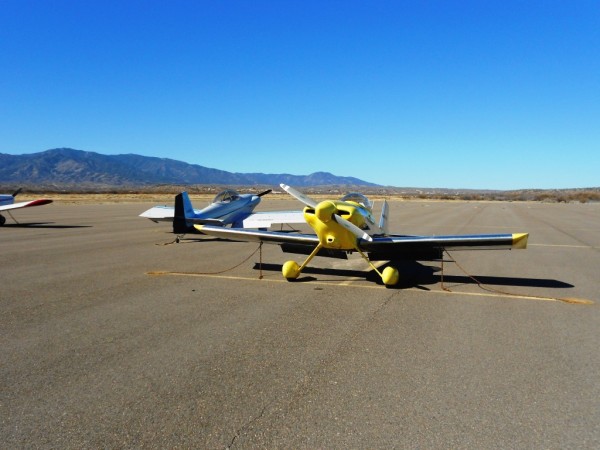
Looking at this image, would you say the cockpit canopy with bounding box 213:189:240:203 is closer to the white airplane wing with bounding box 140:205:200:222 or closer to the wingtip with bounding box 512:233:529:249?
the white airplane wing with bounding box 140:205:200:222

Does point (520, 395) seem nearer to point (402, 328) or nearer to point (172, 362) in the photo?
point (402, 328)

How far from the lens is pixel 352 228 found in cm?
882

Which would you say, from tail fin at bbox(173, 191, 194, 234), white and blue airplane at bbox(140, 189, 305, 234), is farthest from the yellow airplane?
white and blue airplane at bbox(140, 189, 305, 234)

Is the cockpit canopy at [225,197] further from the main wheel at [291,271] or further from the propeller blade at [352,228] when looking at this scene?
the propeller blade at [352,228]

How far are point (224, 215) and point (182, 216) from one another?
321 cm

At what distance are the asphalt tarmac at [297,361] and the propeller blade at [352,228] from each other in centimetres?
104

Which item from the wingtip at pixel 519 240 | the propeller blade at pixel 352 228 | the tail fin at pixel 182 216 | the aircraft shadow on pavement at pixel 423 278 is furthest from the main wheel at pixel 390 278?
the tail fin at pixel 182 216

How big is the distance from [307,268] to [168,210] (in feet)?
36.8

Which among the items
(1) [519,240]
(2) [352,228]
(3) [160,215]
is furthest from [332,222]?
(3) [160,215]

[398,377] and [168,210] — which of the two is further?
[168,210]

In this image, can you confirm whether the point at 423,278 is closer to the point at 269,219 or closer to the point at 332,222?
the point at 332,222

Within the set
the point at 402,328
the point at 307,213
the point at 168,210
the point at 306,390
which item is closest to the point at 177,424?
the point at 306,390

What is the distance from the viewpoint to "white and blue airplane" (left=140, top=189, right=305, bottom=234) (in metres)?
15.9

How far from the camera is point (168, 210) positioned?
20422 mm
